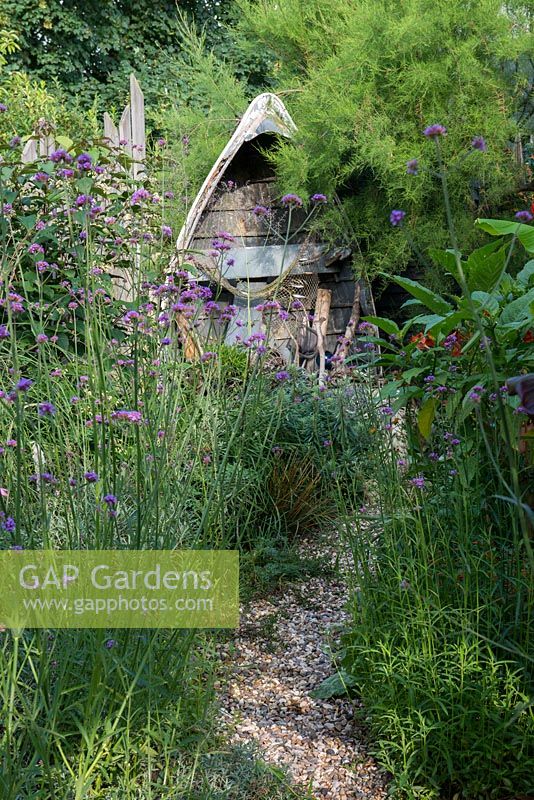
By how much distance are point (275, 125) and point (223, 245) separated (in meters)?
4.49

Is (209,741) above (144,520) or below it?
below

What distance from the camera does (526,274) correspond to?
246cm

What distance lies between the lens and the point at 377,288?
7129 millimetres

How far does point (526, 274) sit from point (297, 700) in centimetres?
150

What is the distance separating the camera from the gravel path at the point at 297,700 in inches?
83.7

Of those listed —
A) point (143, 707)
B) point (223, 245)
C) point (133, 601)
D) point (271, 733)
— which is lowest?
point (271, 733)

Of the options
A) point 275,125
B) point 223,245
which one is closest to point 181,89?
→ point 275,125

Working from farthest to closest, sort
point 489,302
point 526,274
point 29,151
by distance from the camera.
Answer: point 29,151 < point 526,274 < point 489,302

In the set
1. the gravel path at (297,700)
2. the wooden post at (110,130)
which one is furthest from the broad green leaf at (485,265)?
the wooden post at (110,130)

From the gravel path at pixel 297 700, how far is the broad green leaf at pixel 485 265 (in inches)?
50.7

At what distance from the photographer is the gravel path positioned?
2.12 m

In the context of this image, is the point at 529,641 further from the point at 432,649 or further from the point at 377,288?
the point at 377,288

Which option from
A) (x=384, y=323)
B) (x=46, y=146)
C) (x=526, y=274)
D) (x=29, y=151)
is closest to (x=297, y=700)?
(x=384, y=323)

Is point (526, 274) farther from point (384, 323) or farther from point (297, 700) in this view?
point (297, 700)
